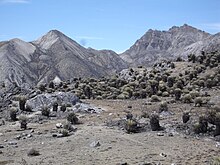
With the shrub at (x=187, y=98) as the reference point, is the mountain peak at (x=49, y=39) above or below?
above

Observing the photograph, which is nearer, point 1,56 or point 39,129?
point 39,129

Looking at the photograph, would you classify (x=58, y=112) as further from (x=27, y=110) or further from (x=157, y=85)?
(x=157, y=85)

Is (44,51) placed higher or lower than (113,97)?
higher

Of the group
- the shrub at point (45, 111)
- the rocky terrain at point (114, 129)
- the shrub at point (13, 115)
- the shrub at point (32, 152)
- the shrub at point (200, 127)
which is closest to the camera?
the rocky terrain at point (114, 129)

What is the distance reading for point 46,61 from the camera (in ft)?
527

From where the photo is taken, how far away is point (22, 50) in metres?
163

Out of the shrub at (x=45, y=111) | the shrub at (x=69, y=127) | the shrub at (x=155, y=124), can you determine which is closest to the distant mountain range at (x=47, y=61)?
the shrub at (x=45, y=111)

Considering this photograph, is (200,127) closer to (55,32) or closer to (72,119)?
(72,119)

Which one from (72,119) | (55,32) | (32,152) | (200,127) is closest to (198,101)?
(200,127)

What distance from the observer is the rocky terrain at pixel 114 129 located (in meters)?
21.2

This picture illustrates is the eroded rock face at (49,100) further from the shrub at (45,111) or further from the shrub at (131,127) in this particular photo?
the shrub at (131,127)

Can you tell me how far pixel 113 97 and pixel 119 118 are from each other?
15.5 metres

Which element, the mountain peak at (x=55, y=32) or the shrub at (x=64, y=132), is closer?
the shrub at (x=64, y=132)

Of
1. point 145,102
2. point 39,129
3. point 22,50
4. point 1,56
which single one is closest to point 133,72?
point 145,102
